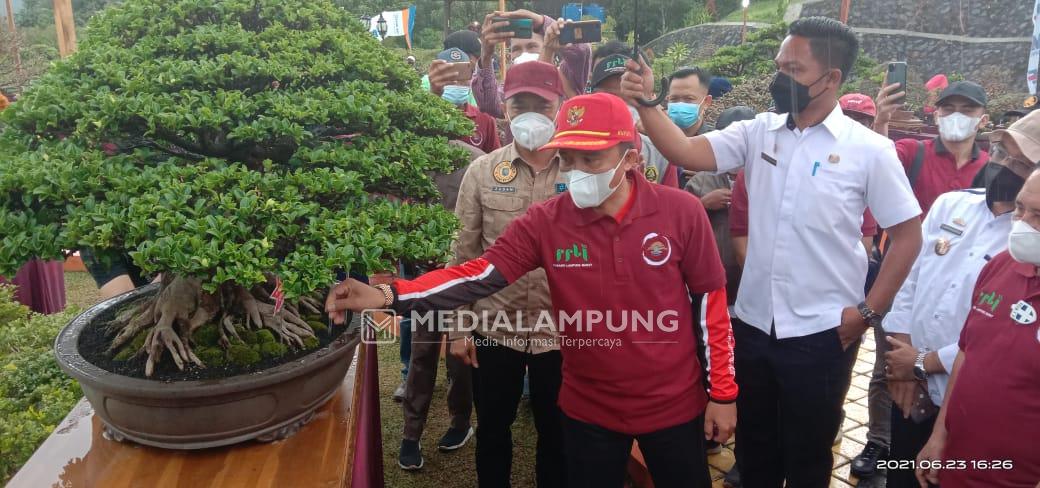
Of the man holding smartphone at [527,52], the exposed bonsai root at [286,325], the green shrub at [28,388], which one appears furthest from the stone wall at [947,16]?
the green shrub at [28,388]

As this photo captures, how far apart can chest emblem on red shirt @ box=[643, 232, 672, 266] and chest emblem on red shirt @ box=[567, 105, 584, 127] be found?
45 cm

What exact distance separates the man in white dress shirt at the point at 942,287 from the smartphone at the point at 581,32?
1764 millimetres

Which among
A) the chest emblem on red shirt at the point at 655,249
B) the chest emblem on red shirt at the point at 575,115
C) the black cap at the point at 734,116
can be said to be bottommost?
the chest emblem on red shirt at the point at 655,249

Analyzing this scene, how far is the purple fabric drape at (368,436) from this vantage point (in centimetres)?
244

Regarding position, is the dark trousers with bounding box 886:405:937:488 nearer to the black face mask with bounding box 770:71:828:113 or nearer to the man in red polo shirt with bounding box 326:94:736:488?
the man in red polo shirt with bounding box 326:94:736:488

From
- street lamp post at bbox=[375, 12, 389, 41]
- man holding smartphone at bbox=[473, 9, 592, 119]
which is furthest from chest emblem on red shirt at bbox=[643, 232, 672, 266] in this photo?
street lamp post at bbox=[375, 12, 389, 41]

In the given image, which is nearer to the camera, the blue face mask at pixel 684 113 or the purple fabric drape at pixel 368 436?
the purple fabric drape at pixel 368 436

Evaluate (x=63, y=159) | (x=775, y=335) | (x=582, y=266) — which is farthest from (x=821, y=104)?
(x=63, y=159)

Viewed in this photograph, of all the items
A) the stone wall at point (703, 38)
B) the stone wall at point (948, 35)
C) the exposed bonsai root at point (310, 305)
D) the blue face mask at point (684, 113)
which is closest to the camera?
the exposed bonsai root at point (310, 305)

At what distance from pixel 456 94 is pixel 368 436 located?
2.19 metres

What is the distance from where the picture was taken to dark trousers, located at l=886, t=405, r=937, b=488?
8.36 ft

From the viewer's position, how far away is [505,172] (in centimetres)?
291

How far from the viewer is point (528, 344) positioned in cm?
278

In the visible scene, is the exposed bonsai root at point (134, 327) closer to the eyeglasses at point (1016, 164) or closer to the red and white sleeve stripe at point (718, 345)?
the red and white sleeve stripe at point (718, 345)
